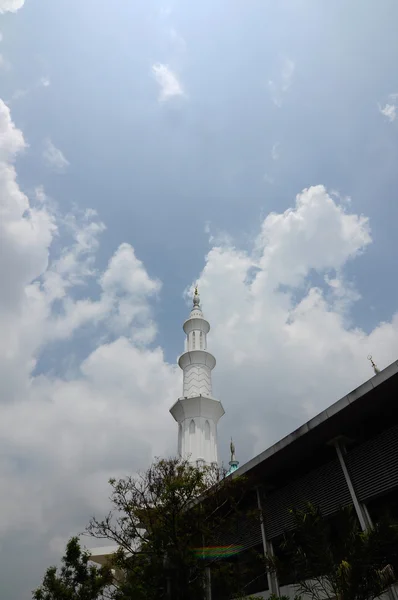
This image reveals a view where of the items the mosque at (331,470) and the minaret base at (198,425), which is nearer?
the mosque at (331,470)

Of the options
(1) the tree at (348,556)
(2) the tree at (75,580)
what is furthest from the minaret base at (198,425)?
(1) the tree at (348,556)

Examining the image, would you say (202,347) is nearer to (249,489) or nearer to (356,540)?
(249,489)

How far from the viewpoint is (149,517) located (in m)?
15.2

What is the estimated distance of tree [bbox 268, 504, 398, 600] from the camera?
880cm

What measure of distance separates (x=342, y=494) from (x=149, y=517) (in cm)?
672

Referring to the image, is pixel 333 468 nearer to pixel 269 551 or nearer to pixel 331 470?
pixel 331 470

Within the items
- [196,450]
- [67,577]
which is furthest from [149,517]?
[196,450]

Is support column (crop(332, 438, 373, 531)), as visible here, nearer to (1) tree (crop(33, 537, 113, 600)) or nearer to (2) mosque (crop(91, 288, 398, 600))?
(2) mosque (crop(91, 288, 398, 600))

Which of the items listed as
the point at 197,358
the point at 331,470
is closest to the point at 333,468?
the point at 331,470

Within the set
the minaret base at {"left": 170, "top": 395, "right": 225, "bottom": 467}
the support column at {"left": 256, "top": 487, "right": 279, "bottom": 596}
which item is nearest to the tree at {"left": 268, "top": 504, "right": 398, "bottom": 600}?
the support column at {"left": 256, "top": 487, "right": 279, "bottom": 596}

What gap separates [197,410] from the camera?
31.7 metres

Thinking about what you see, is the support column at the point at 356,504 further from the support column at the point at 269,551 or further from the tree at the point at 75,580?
the tree at the point at 75,580

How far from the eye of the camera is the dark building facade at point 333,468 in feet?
39.3

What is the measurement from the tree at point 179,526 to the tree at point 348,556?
13.6 ft
